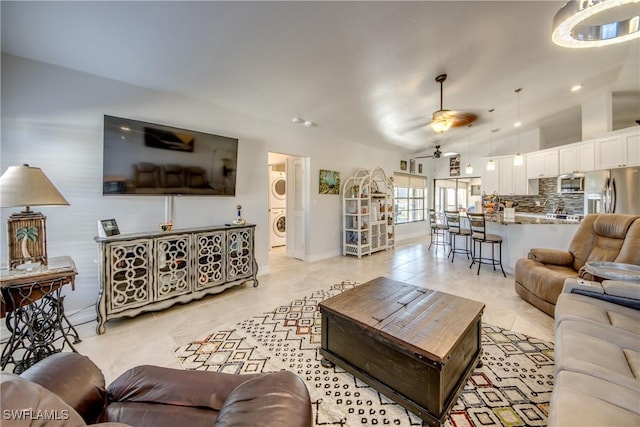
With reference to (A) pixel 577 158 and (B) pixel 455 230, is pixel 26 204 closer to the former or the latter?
(B) pixel 455 230

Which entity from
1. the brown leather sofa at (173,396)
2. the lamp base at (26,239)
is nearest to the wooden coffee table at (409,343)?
the brown leather sofa at (173,396)

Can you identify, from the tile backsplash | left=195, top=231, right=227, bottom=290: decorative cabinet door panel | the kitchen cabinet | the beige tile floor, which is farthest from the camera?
the kitchen cabinet

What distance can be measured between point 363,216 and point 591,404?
4.91 meters

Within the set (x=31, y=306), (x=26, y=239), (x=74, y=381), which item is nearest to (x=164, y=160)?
(x=26, y=239)

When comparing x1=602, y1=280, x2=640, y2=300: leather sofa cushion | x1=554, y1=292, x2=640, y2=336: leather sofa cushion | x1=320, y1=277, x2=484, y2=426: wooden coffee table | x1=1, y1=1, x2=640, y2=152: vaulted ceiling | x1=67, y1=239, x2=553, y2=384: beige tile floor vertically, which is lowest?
x1=67, y1=239, x2=553, y2=384: beige tile floor

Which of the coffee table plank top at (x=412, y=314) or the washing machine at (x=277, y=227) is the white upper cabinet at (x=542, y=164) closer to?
the coffee table plank top at (x=412, y=314)

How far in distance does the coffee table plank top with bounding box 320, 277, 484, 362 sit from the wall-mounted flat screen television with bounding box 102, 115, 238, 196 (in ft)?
8.08

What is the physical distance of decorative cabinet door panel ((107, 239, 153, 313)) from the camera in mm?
2488

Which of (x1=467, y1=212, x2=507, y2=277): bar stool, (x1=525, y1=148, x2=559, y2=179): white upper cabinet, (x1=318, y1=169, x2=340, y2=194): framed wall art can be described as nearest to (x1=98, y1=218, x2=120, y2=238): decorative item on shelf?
(x1=318, y1=169, x2=340, y2=194): framed wall art

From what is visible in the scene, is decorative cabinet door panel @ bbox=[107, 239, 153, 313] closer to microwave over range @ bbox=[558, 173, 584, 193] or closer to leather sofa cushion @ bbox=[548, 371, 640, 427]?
leather sofa cushion @ bbox=[548, 371, 640, 427]

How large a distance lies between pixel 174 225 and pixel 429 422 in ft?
10.9

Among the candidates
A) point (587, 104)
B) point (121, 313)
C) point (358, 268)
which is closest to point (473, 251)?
point (358, 268)

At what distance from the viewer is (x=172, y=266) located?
9.57 feet

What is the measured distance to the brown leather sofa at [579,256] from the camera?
2.52m
